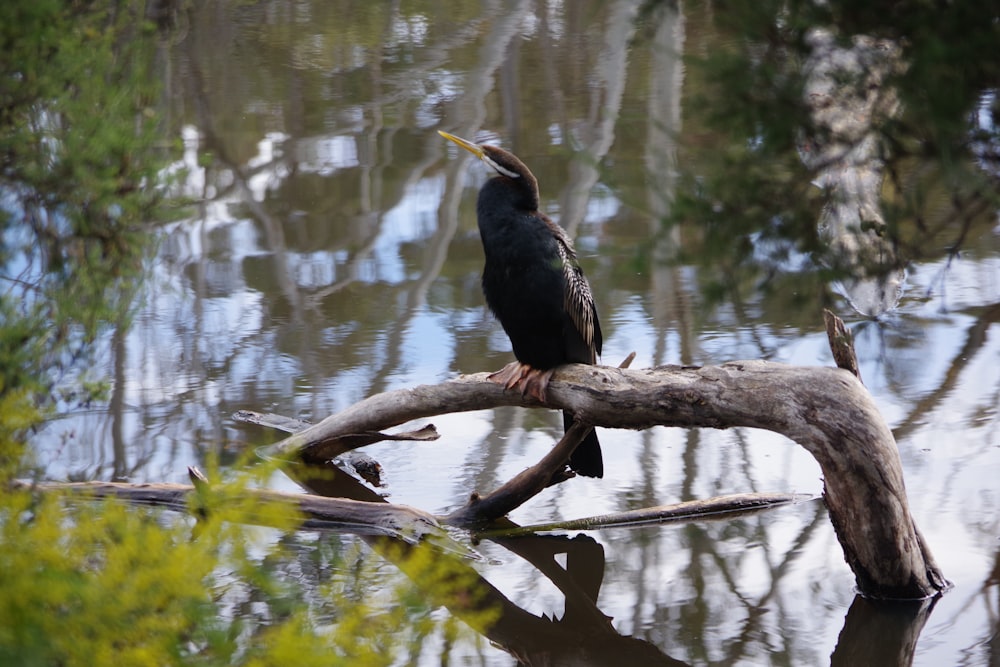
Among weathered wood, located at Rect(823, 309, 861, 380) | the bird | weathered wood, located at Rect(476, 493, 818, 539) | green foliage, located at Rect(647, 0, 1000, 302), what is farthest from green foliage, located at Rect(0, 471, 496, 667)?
weathered wood, located at Rect(476, 493, 818, 539)

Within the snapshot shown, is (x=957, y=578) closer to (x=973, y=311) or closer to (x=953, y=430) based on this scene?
(x=953, y=430)

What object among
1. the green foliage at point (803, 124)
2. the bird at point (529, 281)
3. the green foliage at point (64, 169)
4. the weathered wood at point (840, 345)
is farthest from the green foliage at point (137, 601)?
the bird at point (529, 281)

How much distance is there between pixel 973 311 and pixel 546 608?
10.9 ft

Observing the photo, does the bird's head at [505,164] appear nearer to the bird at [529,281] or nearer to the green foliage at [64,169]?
the bird at [529,281]

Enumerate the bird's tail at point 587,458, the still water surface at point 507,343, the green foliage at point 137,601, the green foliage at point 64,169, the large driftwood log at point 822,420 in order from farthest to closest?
the bird's tail at point 587,458 → the still water surface at point 507,343 → the large driftwood log at point 822,420 → the green foliage at point 64,169 → the green foliage at point 137,601

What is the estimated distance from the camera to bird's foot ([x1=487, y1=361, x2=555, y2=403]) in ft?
12.0

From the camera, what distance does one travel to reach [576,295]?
3660 millimetres

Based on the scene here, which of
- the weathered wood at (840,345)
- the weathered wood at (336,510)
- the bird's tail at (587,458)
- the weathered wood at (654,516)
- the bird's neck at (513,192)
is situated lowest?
the weathered wood at (654,516)

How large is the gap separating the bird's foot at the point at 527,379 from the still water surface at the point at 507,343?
0.43 meters

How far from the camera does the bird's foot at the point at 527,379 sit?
12.0ft

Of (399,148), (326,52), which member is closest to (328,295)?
(399,148)

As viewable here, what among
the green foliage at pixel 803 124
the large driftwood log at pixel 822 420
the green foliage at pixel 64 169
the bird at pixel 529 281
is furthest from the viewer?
the bird at pixel 529 281

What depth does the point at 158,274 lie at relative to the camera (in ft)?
22.4

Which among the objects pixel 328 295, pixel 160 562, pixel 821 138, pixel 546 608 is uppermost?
pixel 821 138
